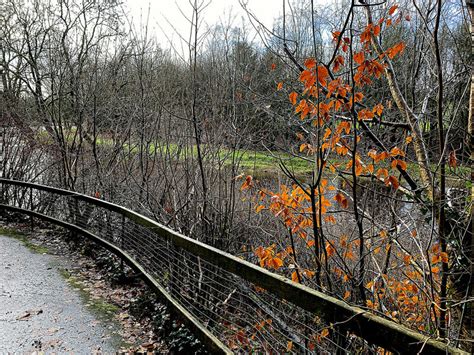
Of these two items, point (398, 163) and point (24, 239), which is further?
point (24, 239)

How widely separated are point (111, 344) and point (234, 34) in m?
5.41

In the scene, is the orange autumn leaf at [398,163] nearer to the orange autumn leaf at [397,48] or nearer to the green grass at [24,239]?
the orange autumn leaf at [397,48]

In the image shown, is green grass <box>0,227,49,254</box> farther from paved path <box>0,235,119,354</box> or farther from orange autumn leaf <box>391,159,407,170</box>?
orange autumn leaf <box>391,159,407,170</box>

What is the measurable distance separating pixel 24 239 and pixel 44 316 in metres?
4.62

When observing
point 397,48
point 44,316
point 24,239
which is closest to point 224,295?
point 44,316

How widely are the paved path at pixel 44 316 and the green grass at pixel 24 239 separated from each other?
36.5 inches

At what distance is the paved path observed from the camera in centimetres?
479

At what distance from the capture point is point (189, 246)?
4.37 meters

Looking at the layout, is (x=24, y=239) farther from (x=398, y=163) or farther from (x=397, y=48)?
(x=397, y=48)

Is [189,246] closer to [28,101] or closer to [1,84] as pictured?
[28,101]

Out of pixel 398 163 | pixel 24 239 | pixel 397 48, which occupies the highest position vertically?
pixel 397 48

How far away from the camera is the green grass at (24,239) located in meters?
8.69

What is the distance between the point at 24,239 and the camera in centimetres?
953

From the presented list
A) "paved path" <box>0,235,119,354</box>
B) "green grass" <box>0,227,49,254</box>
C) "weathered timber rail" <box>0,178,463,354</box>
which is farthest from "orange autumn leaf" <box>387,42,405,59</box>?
"green grass" <box>0,227,49,254</box>
